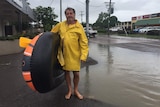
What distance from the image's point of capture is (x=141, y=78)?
281 inches

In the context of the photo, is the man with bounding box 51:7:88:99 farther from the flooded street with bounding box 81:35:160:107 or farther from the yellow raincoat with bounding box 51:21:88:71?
the flooded street with bounding box 81:35:160:107

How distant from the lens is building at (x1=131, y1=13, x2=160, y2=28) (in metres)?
69.3

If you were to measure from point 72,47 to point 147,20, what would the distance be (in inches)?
2869

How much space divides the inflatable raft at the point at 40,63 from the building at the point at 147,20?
66581 millimetres

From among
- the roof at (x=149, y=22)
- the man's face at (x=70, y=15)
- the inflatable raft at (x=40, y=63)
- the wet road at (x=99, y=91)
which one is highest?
the roof at (x=149, y=22)

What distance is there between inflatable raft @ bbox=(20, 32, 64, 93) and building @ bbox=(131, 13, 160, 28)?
6658 cm

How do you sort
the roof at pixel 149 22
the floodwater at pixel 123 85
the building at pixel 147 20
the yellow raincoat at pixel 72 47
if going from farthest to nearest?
1. the building at pixel 147 20
2. the roof at pixel 149 22
3. the floodwater at pixel 123 85
4. the yellow raincoat at pixel 72 47

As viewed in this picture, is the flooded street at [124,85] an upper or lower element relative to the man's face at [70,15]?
lower

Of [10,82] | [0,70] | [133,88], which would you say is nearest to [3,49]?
[0,70]

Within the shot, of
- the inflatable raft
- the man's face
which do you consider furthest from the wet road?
the man's face

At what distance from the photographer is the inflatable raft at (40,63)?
4117 millimetres

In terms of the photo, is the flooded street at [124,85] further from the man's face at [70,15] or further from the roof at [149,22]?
the roof at [149,22]

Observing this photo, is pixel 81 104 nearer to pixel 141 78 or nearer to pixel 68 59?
pixel 68 59

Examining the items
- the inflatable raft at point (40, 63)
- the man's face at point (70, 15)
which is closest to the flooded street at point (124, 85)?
the inflatable raft at point (40, 63)
